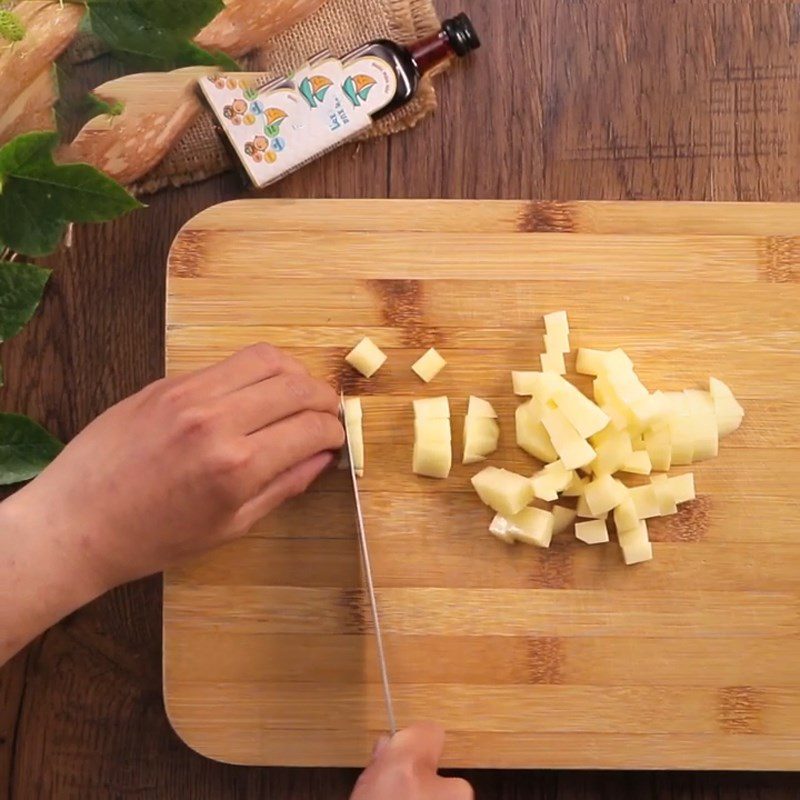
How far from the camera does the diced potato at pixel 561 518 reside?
1.21 meters

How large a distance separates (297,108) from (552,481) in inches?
25.0

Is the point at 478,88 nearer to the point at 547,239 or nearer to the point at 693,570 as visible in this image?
the point at 547,239

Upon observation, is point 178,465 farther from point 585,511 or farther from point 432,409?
point 585,511

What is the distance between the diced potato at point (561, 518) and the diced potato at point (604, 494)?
0.11 ft

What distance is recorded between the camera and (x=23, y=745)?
129 cm

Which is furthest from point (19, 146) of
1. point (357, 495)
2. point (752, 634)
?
point (752, 634)

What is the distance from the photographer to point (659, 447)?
47.5 inches

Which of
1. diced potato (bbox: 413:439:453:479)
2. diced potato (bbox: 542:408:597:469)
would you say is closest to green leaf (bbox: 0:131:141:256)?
diced potato (bbox: 413:439:453:479)

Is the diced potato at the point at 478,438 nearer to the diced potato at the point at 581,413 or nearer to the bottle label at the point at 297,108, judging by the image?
the diced potato at the point at 581,413

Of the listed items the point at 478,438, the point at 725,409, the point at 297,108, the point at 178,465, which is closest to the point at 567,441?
the point at 478,438

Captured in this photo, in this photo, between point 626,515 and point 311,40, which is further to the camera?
point 311,40

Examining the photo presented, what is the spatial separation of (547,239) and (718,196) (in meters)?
0.31

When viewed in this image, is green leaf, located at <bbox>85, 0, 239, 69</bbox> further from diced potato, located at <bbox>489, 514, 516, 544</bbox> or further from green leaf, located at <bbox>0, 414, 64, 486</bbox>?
diced potato, located at <bbox>489, 514, 516, 544</bbox>

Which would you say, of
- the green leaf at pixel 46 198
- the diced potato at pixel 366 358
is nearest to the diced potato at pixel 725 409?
the diced potato at pixel 366 358
